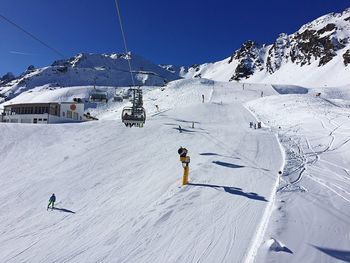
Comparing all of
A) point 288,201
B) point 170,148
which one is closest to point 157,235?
point 288,201

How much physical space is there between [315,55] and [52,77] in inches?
4907

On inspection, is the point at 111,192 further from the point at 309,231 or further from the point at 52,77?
the point at 52,77

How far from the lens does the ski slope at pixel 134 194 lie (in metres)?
10.7

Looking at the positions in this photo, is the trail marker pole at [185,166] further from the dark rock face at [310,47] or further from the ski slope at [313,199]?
the dark rock face at [310,47]

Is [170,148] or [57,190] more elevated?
[170,148]

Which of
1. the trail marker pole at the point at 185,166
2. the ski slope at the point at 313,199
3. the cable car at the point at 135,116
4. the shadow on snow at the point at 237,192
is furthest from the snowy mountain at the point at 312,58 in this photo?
the shadow on snow at the point at 237,192

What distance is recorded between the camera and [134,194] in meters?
16.2

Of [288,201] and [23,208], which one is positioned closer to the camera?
[288,201]

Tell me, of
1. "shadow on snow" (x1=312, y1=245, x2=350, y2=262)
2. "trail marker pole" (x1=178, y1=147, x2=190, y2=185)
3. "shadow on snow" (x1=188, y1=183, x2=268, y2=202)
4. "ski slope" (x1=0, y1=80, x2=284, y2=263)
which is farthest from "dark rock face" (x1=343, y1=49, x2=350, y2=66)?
"shadow on snow" (x1=312, y1=245, x2=350, y2=262)

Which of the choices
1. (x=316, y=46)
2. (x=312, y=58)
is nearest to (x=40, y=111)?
(x=312, y=58)

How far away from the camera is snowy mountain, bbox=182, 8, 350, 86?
117669 mm

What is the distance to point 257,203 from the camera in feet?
44.0

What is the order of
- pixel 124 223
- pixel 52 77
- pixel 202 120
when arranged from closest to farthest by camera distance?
1. pixel 124 223
2. pixel 202 120
3. pixel 52 77

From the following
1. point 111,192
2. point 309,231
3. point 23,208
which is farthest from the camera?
point 111,192
